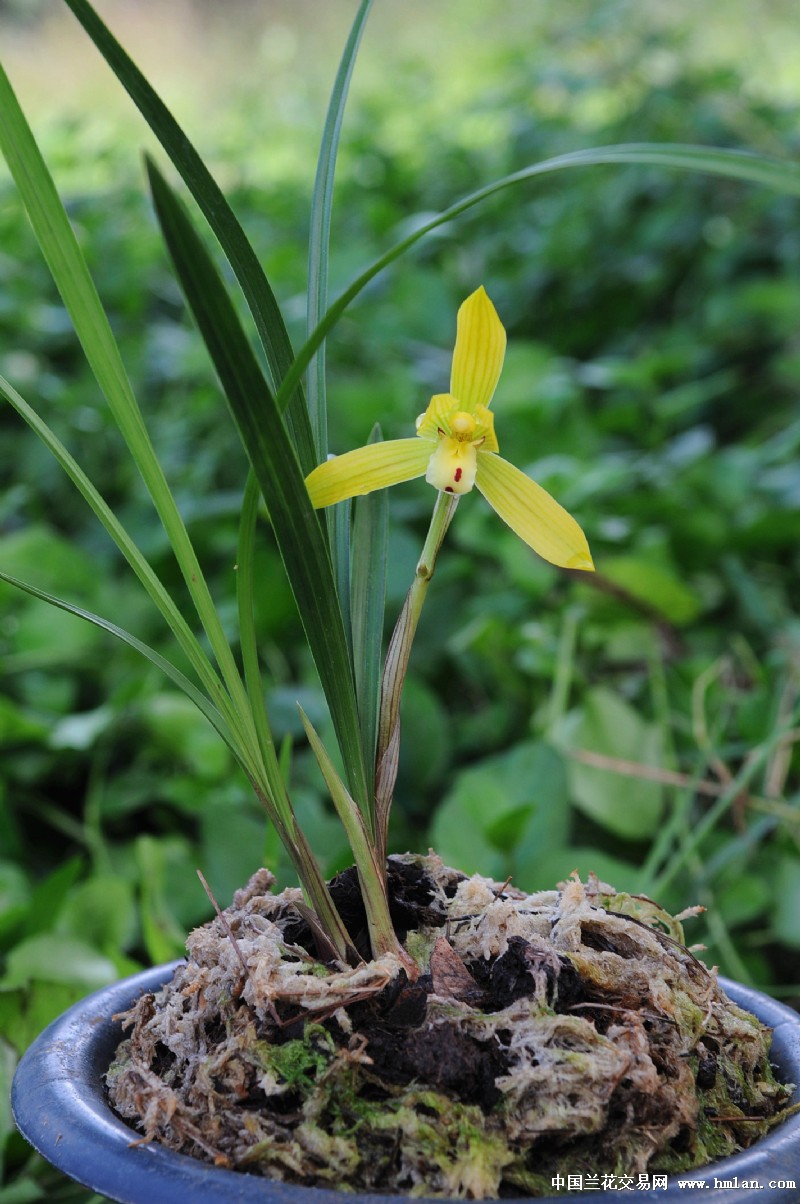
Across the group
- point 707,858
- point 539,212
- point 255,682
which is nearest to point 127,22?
point 539,212

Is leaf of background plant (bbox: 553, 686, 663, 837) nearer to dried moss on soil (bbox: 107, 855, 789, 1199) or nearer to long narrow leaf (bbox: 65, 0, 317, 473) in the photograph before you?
dried moss on soil (bbox: 107, 855, 789, 1199)

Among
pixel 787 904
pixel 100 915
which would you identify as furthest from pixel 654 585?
pixel 100 915

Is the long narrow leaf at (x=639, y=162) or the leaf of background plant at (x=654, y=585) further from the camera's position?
the leaf of background plant at (x=654, y=585)

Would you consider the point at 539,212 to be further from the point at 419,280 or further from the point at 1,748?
the point at 1,748

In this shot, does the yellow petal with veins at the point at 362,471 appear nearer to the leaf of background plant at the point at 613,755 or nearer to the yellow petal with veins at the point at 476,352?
the yellow petal with veins at the point at 476,352

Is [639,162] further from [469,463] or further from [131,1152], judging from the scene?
[131,1152]

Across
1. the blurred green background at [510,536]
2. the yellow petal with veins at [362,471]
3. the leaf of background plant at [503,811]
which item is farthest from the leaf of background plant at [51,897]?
the yellow petal with veins at [362,471]

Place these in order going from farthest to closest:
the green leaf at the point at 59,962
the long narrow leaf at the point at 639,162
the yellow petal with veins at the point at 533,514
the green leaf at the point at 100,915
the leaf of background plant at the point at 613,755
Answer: the leaf of background plant at the point at 613,755 < the green leaf at the point at 100,915 < the green leaf at the point at 59,962 < the yellow petal with veins at the point at 533,514 < the long narrow leaf at the point at 639,162
